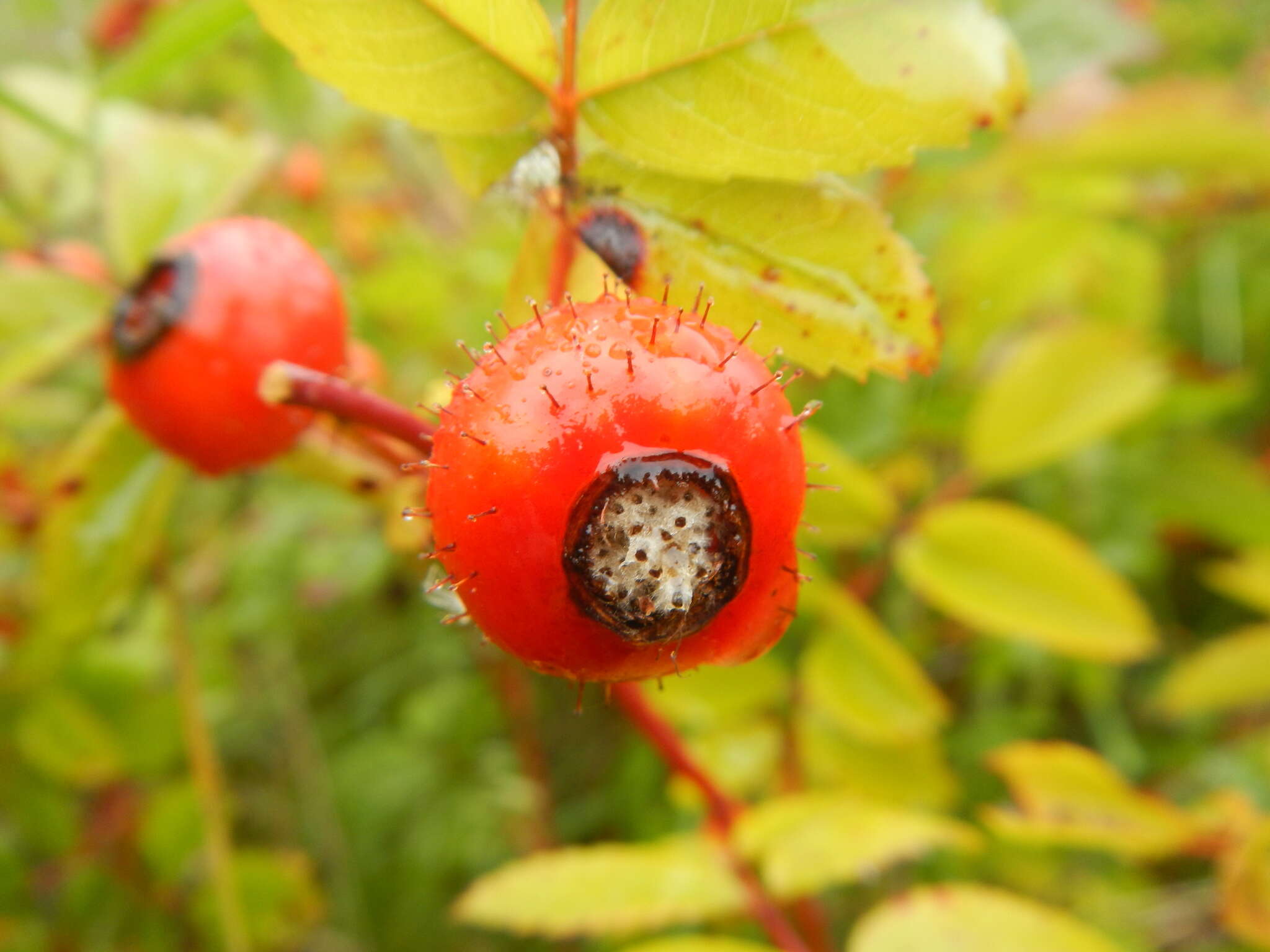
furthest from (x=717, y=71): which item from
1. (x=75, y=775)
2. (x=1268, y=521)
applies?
(x=1268, y=521)

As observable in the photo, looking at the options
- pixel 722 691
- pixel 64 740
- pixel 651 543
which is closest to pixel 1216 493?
pixel 722 691

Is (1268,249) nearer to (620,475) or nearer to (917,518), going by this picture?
(917,518)

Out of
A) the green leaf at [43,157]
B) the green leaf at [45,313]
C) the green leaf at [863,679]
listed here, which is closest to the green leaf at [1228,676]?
the green leaf at [863,679]

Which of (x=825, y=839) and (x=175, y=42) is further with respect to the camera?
(x=825, y=839)

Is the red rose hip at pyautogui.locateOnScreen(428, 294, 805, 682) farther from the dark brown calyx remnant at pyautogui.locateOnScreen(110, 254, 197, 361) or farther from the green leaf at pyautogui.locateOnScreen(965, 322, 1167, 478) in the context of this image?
the green leaf at pyautogui.locateOnScreen(965, 322, 1167, 478)

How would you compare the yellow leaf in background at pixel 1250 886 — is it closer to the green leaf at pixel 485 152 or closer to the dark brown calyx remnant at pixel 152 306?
the green leaf at pixel 485 152

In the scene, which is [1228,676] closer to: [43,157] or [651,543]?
[651,543]

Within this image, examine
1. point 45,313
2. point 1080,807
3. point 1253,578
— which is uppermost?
point 45,313
